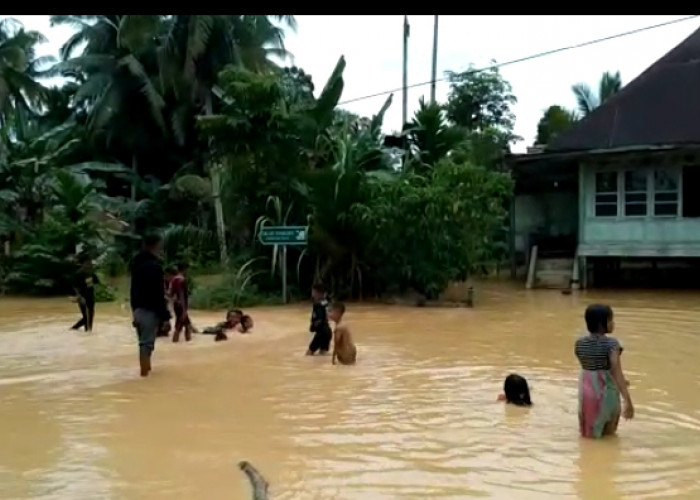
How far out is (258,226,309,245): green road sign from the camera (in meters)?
18.2

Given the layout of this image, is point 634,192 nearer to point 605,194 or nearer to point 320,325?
point 605,194

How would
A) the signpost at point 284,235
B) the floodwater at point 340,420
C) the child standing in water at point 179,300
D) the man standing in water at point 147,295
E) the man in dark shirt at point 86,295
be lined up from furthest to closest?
the signpost at point 284,235, the man in dark shirt at point 86,295, the child standing in water at point 179,300, the man standing in water at point 147,295, the floodwater at point 340,420

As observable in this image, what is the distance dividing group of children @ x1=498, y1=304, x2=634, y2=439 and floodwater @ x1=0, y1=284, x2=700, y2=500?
0.19 metres

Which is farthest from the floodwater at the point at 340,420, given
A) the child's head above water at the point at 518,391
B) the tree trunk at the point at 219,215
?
the tree trunk at the point at 219,215

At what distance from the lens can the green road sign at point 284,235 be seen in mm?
18250

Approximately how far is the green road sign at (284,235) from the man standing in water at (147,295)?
8.03m

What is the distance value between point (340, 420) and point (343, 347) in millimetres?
→ 3164

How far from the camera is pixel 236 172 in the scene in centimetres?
2108

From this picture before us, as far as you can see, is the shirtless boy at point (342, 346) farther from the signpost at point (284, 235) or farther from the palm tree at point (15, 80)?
the palm tree at point (15, 80)

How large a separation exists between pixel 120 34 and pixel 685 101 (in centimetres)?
1784

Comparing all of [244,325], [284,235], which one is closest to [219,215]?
[284,235]

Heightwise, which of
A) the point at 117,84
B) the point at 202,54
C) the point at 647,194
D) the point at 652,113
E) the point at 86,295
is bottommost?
the point at 86,295

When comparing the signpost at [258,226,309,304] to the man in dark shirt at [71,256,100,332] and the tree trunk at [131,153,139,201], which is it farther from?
the tree trunk at [131,153,139,201]
